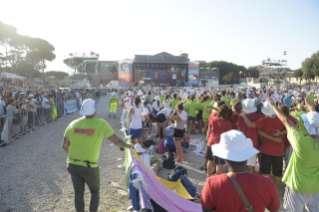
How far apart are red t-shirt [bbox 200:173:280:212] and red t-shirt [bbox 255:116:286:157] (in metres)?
2.29

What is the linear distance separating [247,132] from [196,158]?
90.8 inches

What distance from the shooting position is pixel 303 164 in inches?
94.7

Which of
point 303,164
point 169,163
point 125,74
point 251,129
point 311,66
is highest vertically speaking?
point 311,66

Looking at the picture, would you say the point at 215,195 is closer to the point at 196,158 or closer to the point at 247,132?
the point at 247,132

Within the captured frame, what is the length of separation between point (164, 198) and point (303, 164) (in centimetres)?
174

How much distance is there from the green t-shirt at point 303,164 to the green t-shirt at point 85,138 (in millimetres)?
2274

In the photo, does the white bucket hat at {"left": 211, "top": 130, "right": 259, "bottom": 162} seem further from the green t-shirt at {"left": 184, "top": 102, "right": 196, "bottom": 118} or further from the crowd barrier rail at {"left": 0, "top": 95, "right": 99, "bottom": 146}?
the crowd barrier rail at {"left": 0, "top": 95, "right": 99, "bottom": 146}

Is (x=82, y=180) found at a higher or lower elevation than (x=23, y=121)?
higher

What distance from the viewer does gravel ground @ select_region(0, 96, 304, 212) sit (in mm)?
3545

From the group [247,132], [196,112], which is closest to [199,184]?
[247,132]

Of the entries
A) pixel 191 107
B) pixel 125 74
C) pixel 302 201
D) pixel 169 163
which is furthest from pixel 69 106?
pixel 125 74

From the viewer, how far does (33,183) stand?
426 cm

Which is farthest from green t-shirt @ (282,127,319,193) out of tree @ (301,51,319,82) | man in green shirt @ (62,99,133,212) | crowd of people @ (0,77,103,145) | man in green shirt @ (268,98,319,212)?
tree @ (301,51,319,82)

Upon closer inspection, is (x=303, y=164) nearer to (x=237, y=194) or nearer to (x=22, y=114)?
(x=237, y=194)
